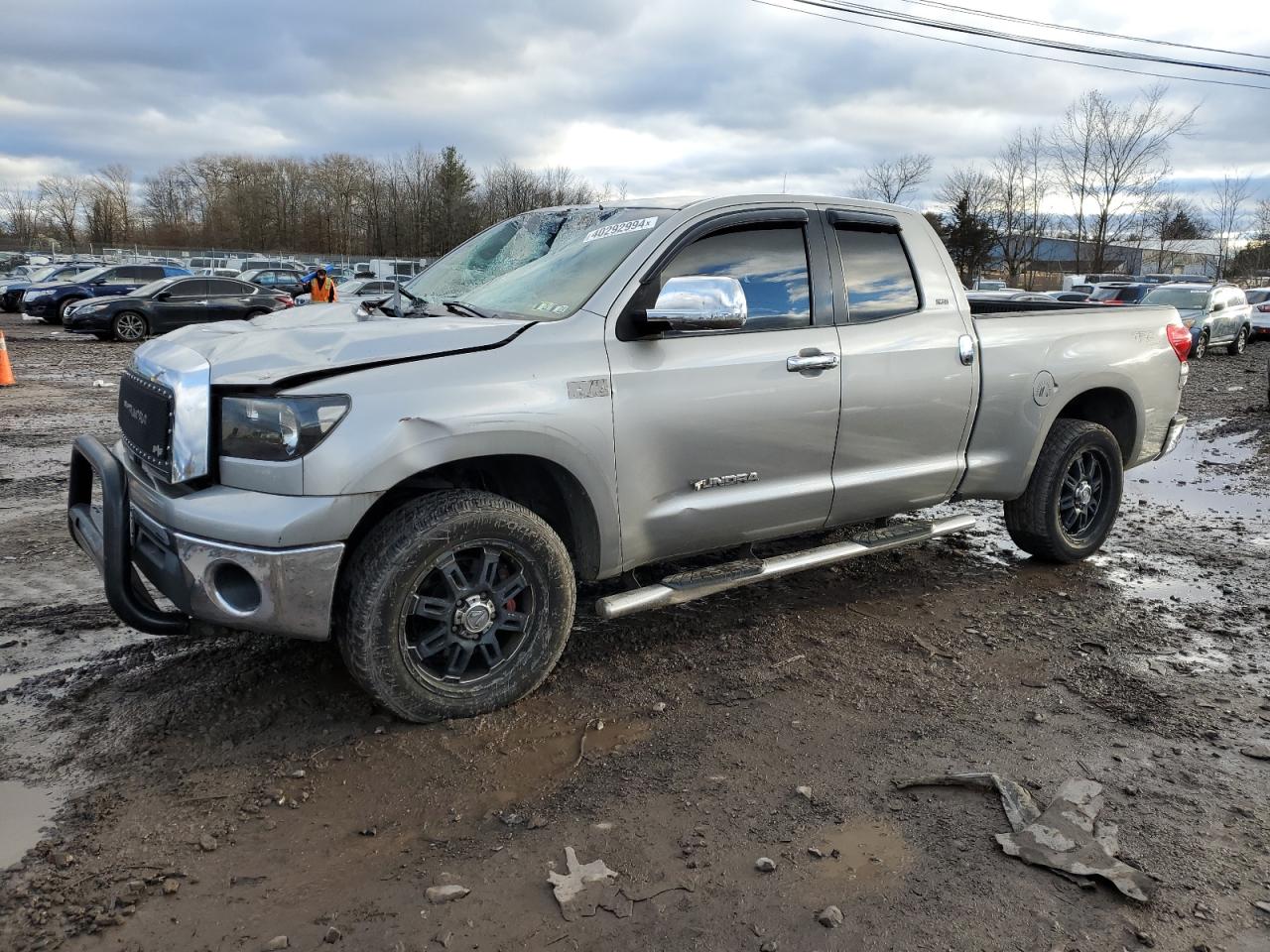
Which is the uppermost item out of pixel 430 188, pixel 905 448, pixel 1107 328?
pixel 430 188

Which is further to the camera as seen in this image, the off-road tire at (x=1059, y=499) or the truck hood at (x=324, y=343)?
the off-road tire at (x=1059, y=499)

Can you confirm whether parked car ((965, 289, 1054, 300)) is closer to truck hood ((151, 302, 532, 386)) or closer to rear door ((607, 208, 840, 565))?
rear door ((607, 208, 840, 565))

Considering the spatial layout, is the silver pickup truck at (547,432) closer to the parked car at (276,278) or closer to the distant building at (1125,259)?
the parked car at (276,278)

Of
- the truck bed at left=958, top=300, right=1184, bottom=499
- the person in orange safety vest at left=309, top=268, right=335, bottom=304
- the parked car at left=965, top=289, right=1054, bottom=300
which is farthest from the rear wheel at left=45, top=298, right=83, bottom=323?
the truck bed at left=958, top=300, right=1184, bottom=499

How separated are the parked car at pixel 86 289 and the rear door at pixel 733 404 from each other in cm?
2344

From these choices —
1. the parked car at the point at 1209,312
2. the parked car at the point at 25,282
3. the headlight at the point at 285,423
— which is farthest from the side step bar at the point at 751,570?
the parked car at the point at 25,282

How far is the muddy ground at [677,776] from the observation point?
8.12 ft

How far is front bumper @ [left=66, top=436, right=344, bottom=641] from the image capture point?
3.01 metres

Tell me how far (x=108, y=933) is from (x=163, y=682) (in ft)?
5.10

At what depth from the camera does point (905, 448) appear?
14.8 feet

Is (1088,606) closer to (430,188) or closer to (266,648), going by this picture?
(266,648)

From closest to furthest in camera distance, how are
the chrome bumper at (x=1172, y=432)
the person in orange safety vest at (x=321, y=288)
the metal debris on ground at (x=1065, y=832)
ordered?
the metal debris on ground at (x=1065, y=832)
the chrome bumper at (x=1172, y=432)
the person in orange safety vest at (x=321, y=288)

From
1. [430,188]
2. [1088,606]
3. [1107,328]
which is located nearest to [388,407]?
[1088,606]

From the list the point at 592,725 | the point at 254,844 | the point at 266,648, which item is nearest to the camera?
the point at 254,844
